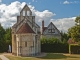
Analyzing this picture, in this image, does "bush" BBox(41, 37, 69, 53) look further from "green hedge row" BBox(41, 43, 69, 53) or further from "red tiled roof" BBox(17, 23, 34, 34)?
"red tiled roof" BBox(17, 23, 34, 34)

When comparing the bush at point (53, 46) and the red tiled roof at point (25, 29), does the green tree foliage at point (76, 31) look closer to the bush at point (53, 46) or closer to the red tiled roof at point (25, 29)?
the red tiled roof at point (25, 29)

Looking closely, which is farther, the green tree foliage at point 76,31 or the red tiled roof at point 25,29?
the red tiled roof at point 25,29

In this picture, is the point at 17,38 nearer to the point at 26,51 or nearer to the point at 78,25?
the point at 26,51

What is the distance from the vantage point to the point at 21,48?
50.2 metres

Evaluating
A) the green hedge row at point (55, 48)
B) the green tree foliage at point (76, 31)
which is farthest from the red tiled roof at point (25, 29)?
the green hedge row at point (55, 48)

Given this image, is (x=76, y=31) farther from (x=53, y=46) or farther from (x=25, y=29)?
(x=53, y=46)

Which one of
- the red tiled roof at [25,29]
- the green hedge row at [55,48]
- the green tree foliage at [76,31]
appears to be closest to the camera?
the green tree foliage at [76,31]

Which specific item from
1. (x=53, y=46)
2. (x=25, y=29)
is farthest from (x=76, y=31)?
(x=53, y=46)

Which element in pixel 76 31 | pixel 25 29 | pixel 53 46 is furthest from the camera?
pixel 53 46

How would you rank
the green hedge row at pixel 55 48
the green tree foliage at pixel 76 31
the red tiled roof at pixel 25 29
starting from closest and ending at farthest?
the green tree foliage at pixel 76 31, the red tiled roof at pixel 25 29, the green hedge row at pixel 55 48

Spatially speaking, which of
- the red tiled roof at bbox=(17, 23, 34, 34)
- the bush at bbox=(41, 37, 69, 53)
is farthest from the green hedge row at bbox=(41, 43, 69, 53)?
the red tiled roof at bbox=(17, 23, 34, 34)

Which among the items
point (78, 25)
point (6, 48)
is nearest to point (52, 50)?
point (6, 48)

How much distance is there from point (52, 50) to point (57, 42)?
8.75 feet

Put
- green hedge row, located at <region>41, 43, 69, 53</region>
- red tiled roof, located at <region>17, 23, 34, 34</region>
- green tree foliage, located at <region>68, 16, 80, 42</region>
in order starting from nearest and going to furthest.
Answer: green tree foliage, located at <region>68, 16, 80, 42</region> < red tiled roof, located at <region>17, 23, 34, 34</region> < green hedge row, located at <region>41, 43, 69, 53</region>
